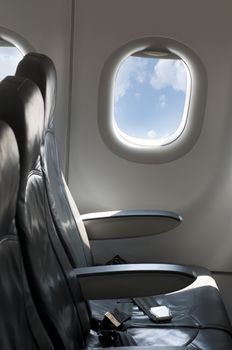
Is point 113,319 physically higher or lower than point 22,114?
lower

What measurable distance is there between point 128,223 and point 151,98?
59cm

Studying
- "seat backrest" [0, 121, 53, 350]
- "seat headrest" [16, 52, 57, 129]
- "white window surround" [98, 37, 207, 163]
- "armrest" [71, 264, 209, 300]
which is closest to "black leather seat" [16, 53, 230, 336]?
"seat headrest" [16, 52, 57, 129]

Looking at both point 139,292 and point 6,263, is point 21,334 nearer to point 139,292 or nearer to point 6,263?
point 6,263

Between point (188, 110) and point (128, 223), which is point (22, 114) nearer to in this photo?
point (128, 223)

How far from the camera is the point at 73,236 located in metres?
2.01

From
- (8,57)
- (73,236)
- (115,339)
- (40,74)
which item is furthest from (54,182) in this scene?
(8,57)

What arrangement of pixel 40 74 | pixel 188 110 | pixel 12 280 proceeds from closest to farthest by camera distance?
1. pixel 12 280
2. pixel 40 74
3. pixel 188 110

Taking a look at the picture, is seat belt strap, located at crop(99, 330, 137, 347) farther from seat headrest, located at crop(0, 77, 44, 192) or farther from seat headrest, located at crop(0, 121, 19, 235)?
seat headrest, located at crop(0, 121, 19, 235)

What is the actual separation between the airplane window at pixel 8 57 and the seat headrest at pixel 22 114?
117 centimetres

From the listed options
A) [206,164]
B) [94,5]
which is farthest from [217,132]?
[94,5]

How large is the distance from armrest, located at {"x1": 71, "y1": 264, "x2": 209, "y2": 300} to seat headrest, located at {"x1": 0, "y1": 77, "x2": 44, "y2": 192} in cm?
56

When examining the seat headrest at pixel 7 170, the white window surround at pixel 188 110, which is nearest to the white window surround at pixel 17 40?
the white window surround at pixel 188 110

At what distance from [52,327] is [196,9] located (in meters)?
1.50

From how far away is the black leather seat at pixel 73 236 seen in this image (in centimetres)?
171
